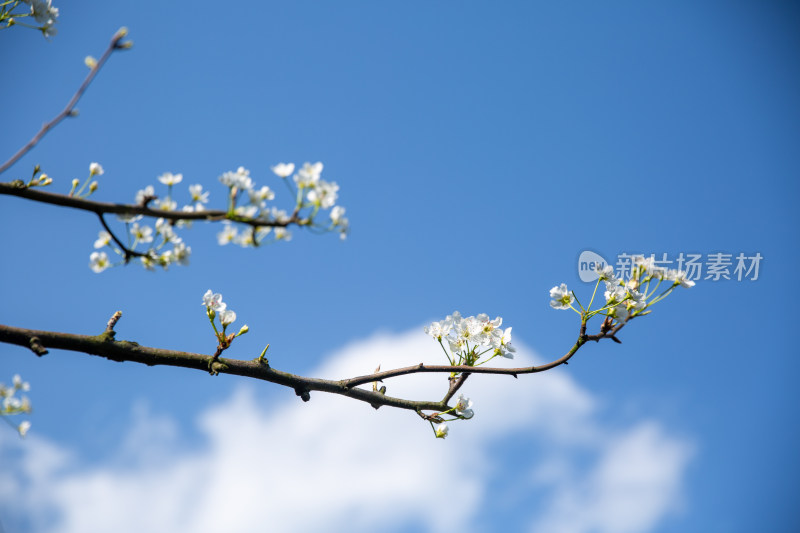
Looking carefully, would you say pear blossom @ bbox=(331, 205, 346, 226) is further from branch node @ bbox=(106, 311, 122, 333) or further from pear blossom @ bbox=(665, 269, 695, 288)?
pear blossom @ bbox=(665, 269, 695, 288)

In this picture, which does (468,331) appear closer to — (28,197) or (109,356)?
(109,356)

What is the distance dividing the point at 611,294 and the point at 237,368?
→ 182 cm

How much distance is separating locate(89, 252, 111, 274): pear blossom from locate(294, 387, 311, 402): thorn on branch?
1093 mm

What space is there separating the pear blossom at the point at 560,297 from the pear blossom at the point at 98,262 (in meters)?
2.25

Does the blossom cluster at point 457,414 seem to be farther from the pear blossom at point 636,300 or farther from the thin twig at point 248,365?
the pear blossom at point 636,300

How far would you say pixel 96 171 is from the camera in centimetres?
242

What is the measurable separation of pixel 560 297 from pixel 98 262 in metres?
2.33

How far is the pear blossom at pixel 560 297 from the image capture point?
2834mm

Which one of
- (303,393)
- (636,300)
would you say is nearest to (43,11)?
(303,393)

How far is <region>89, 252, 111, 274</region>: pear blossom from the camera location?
8.38 ft

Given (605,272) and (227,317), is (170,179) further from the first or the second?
(605,272)

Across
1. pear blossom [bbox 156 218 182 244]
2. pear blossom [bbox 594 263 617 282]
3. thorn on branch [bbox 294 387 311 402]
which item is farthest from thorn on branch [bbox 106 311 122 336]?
pear blossom [bbox 594 263 617 282]

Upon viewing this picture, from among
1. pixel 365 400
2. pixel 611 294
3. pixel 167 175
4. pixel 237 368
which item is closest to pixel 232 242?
pixel 167 175

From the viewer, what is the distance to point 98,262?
2.58 m
